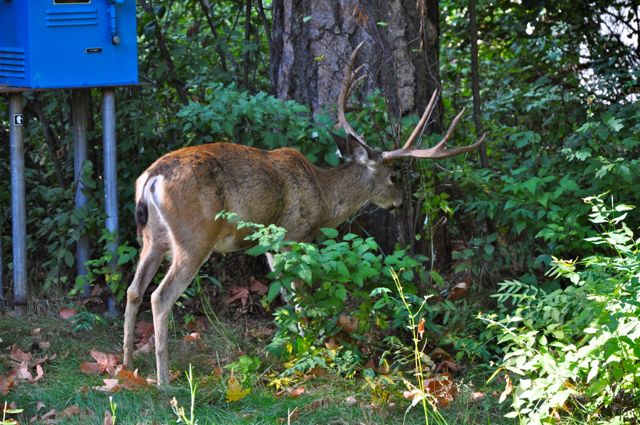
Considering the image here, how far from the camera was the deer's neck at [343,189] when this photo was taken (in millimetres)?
7227

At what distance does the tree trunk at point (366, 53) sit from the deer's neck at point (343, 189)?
39cm

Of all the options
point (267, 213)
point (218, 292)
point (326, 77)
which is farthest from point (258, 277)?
point (326, 77)

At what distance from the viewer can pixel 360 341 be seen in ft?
Answer: 19.8

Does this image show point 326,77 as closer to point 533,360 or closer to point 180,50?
→ point 180,50

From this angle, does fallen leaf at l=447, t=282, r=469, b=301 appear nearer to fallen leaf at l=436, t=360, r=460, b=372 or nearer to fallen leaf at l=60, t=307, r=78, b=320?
fallen leaf at l=436, t=360, r=460, b=372

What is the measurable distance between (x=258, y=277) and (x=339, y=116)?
1.39m

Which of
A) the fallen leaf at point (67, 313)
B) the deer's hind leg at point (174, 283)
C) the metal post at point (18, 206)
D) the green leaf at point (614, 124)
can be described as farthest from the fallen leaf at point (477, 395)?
the metal post at point (18, 206)

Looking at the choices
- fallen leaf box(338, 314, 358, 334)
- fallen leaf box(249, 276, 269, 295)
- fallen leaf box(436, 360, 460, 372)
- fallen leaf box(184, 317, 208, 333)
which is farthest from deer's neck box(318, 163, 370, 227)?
fallen leaf box(436, 360, 460, 372)

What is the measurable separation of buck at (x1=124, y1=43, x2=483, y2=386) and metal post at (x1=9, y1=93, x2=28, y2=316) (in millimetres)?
1165

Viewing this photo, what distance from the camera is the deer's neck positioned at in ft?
23.7

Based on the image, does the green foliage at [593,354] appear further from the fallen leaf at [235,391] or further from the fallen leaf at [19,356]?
the fallen leaf at [19,356]

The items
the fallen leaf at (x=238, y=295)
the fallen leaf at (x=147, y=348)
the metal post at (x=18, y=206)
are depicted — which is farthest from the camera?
the fallen leaf at (x=238, y=295)

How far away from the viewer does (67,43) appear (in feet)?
22.4

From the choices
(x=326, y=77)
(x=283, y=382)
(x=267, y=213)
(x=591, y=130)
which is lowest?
(x=283, y=382)
